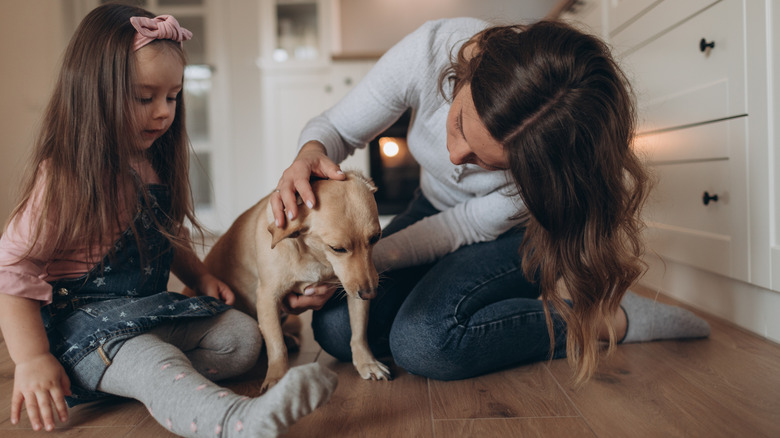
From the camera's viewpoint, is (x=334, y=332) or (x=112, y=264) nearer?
(x=112, y=264)

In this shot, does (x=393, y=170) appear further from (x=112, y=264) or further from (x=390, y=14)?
(x=112, y=264)

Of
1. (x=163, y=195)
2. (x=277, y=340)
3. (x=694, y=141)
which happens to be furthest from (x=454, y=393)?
(x=694, y=141)

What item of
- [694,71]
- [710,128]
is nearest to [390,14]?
[694,71]

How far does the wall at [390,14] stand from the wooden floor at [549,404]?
3.67m

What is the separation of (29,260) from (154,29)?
49 cm

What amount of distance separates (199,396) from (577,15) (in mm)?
2380

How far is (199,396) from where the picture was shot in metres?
0.86

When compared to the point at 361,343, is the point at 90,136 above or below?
above

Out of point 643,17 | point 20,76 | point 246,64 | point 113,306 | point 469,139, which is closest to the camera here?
point 469,139

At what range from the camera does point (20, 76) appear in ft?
11.5

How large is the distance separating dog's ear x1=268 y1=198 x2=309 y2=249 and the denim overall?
0.26 meters

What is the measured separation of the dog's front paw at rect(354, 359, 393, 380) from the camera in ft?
3.89

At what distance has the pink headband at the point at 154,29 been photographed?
108cm

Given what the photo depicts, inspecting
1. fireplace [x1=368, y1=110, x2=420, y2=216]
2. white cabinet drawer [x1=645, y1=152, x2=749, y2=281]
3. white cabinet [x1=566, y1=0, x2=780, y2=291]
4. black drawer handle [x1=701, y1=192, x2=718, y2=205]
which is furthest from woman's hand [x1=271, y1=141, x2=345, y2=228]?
fireplace [x1=368, y1=110, x2=420, y2=216]
